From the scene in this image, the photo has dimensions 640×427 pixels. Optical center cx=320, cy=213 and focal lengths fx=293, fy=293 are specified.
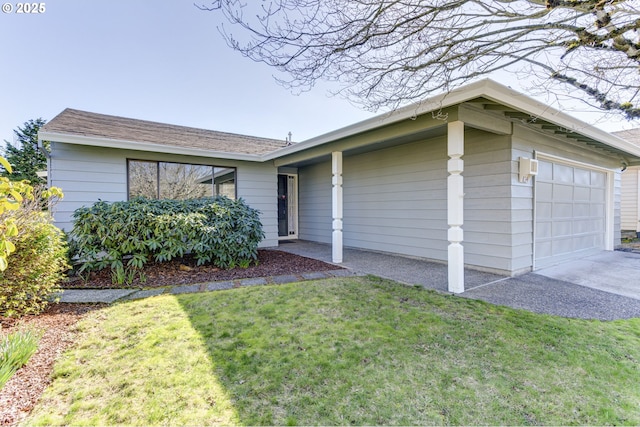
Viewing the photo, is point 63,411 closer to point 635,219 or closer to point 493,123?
point 493,123

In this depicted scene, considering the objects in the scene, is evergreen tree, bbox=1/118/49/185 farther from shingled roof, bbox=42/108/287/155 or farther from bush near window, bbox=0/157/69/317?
bush near window, bbox=0/157/69/317

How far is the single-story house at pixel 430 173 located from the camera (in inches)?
184

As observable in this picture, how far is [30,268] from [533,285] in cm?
706

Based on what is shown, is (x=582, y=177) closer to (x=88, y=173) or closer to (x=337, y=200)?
(x=337, y=200)

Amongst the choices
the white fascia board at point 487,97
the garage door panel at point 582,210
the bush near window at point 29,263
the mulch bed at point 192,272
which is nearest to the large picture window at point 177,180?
the mulch bed at point 192,272

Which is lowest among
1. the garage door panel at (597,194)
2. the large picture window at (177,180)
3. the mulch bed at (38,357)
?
the mulch bed at (38,357)

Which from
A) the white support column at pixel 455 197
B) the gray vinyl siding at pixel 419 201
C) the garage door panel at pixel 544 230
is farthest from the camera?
the garage door panel at pixel 544 230

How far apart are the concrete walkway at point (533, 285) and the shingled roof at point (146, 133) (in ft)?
12.3

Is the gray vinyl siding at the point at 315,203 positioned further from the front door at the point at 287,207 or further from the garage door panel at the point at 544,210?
the garage door panel at the point at 544,210

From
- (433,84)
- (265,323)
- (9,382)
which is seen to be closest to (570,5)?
(433,84)

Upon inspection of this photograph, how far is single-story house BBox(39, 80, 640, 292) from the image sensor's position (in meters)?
4.68

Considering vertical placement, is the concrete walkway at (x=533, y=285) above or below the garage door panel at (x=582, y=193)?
below

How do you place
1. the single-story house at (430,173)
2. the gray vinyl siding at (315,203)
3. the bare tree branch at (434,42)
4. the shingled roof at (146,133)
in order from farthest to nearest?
the gray vinyl siding at (315,203)
the shingled roof at (146,133)
the single-story house at (430,173)
the bare tree branch at (434,42)

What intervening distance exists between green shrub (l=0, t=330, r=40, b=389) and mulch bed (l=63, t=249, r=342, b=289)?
7.52 ft
